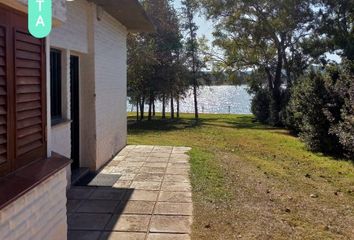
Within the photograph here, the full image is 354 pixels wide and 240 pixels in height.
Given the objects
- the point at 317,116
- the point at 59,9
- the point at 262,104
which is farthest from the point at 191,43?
the point at 59,9

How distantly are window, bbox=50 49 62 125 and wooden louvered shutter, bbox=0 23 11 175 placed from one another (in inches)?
144

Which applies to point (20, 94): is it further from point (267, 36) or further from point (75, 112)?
point (267, 36)

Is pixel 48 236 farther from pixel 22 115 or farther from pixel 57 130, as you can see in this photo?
pixel 57 130

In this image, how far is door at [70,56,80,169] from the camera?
8297 mm

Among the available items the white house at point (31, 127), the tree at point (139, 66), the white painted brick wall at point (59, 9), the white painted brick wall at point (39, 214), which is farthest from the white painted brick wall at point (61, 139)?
the tree at point (139, 66)

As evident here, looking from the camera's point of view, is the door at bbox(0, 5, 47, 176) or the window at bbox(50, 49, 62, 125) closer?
the door at bbox(0, 5, 47, 176)

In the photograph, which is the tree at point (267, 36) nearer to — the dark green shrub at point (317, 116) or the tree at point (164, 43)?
the tree at point (164, 43)

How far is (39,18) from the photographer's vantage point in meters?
2.32

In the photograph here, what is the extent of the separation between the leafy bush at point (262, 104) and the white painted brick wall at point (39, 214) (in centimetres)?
2283

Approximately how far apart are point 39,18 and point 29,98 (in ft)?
Result: 4.25

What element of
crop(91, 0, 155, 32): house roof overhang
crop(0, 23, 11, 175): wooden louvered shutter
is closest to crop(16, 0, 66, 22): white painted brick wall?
crop(0, 23, 11, 175): wooden louvered shutter

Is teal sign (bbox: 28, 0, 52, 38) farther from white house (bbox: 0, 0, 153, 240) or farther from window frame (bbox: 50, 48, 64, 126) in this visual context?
window frame (bbox: 50, 48, 64, 126)

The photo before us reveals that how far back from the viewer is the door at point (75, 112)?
830 centimetres

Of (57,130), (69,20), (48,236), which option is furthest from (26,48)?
(69,20)
